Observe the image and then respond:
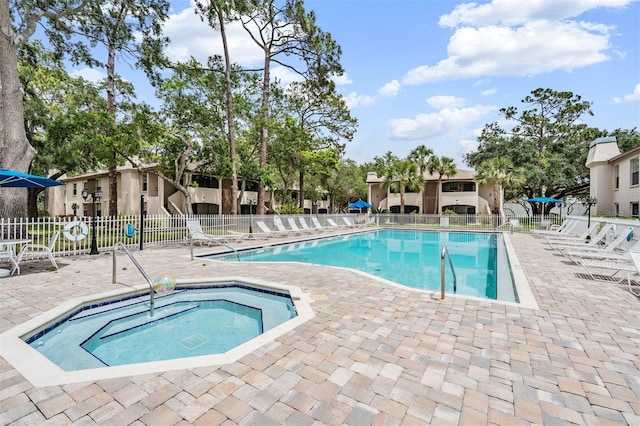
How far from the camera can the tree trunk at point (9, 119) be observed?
10023mm

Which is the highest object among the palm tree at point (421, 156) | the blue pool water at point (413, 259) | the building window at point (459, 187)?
the palm tree at point (421, 156)

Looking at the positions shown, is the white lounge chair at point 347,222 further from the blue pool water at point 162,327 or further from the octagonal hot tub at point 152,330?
the blue pool water at point 162,327

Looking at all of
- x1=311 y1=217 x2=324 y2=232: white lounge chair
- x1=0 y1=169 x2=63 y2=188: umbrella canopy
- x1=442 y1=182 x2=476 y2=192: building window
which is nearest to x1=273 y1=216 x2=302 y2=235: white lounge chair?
x1=311 y1=217 x2=324 y2=232: white lounge chair

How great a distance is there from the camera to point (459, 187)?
30.8 meters

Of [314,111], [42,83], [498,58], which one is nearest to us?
[498,58]

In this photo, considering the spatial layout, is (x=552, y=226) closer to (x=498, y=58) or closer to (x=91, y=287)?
(x=498, y=58)

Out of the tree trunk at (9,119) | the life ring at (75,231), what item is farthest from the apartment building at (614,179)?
the tree trunk at (9,119)

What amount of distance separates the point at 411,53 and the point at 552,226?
15.6 meters

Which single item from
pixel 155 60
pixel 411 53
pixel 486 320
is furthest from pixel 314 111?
pixel 486 320

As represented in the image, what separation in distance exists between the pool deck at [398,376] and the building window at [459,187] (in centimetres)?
2728

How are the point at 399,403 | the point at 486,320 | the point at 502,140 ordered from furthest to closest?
the point at 502,140 → the point at 486,320 → the point at 399,403

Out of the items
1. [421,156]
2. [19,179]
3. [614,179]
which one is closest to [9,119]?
[19,179]

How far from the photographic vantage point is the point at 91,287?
19.5ft

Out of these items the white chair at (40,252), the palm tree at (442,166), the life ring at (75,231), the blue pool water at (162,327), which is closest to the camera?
the blue pool water at (162,327)
